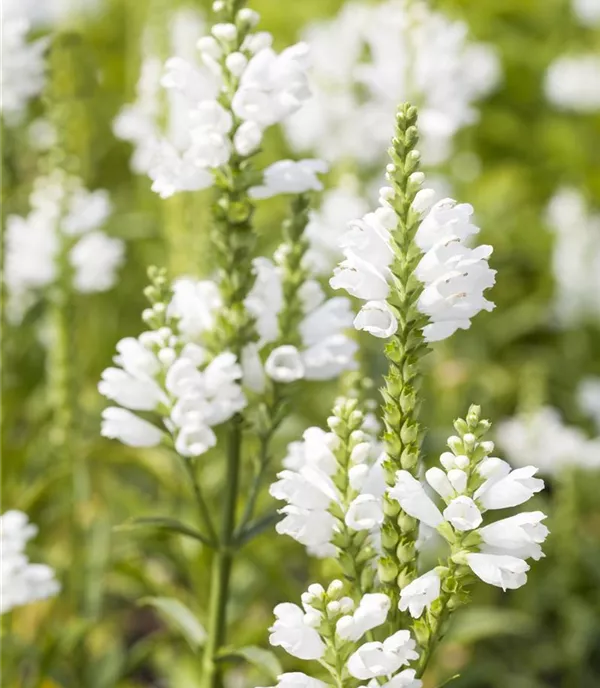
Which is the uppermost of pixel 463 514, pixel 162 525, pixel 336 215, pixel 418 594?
pixel 336 215

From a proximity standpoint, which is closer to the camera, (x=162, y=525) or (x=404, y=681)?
(x=404, y=681)

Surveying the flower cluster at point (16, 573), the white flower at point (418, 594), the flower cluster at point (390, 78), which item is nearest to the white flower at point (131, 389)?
the flower cluster at point (16, 573)

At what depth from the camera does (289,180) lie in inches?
78.8

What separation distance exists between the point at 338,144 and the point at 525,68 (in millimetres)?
3470

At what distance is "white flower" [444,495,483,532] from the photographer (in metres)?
1.46

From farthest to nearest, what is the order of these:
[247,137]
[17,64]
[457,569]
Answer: [17,64], [247,137], [457,569]

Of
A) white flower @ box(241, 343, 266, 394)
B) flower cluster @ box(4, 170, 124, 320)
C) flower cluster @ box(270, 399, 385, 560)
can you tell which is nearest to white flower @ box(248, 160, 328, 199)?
white flower @ box(241, 343, 266, 394)

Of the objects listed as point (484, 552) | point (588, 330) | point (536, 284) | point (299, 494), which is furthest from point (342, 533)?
point (536, 284)

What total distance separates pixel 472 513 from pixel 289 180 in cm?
84

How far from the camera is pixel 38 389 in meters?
4.25

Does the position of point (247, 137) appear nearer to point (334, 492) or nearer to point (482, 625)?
point (334, 492)

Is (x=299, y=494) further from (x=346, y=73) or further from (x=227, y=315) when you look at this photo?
(x=346, y=73)

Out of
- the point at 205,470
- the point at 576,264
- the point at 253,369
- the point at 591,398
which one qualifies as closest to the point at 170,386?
the point at 253,369

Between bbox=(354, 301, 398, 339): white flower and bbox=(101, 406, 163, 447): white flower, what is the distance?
64 cm
